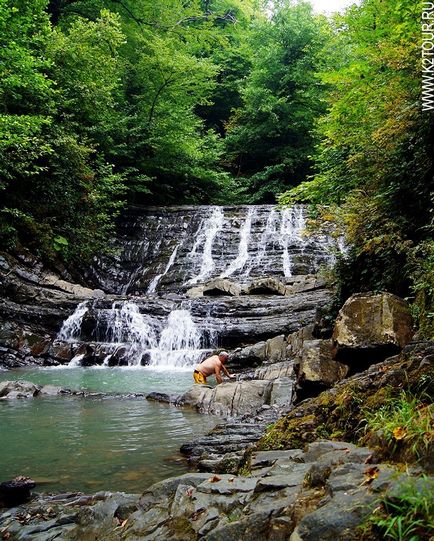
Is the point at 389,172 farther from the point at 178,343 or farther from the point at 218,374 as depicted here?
the point at 178,343

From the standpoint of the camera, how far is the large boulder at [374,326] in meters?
5.73

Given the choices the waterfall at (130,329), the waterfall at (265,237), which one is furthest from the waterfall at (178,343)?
the waterfall at (265,237)

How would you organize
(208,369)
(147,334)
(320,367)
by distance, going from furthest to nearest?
(147,334) < (208,369) < (320,367)

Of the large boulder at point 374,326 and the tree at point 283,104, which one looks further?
the tree at point 283,104

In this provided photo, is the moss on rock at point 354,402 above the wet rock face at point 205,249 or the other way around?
the other way around

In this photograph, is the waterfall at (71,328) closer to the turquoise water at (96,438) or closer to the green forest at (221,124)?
the turquoise water at (96,438)

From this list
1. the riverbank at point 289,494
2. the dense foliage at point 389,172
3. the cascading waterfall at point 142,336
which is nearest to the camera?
the riverbank at point 289,494

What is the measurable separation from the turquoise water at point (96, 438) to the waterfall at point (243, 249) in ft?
29.8

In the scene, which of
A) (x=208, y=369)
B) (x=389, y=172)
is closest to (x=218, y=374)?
(x=208, y=369)

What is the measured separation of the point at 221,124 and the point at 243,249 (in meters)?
19.0

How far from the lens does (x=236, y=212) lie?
22047mm

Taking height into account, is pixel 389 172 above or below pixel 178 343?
above

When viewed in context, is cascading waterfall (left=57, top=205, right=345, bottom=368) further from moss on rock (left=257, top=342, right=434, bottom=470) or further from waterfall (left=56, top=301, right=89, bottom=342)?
moss on rock (left=257, top=342, right=434, bottom=470)

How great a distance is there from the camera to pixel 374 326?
5895 millimetres
